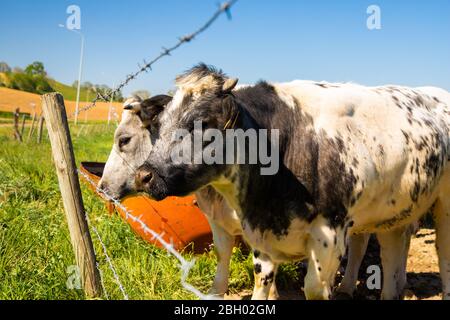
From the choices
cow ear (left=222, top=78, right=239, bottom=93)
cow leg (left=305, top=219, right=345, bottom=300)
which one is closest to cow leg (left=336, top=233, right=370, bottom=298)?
cow leg (left=305, top=219, right=345, bottom=300)

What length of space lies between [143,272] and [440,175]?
2.70m

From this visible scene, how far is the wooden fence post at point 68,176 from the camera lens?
3.64 metres

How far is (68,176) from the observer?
365 centimetres

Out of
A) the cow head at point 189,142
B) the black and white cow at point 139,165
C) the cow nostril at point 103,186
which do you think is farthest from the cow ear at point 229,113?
the cow nostril at point 103,186

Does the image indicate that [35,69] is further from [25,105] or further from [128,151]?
[128,151]

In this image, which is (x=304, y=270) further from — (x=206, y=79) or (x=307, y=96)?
(x=206, y=79)

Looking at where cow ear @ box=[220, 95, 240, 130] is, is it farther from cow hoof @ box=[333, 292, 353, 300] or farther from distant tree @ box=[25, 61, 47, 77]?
distant tree @ box=[25, 61, 47, 77]

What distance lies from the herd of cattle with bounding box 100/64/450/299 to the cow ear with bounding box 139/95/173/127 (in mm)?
929

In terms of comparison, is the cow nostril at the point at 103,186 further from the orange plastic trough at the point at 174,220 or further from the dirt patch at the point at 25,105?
the dirt patch at the point at 25,105

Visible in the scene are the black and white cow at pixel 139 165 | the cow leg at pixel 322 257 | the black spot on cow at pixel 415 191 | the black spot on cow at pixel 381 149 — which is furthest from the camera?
the black and white cow at pixel 139 165

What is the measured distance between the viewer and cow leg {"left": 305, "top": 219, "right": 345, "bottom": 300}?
3785 millimetres

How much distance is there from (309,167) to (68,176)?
166 cm

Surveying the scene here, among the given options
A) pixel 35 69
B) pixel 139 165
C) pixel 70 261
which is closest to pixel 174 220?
pixel 139 165

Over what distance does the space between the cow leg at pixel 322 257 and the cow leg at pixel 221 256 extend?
3.87 feet
